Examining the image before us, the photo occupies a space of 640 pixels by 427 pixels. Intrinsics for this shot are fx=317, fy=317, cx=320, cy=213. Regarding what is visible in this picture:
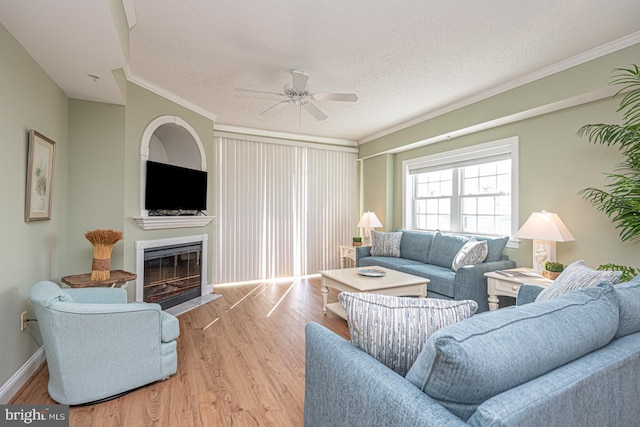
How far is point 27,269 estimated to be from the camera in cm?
230

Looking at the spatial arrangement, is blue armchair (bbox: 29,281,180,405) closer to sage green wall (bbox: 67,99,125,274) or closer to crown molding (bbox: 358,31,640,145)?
sage green wall (bbox: 67,99,125,274)

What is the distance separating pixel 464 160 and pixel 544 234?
1.73 meters

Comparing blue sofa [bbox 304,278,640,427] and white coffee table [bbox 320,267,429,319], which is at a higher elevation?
blue sofa [bbox 304,278,640,427]

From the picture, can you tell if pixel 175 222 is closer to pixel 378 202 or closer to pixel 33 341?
pixel 33 341

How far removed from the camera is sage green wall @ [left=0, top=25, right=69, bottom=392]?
6.46 feet

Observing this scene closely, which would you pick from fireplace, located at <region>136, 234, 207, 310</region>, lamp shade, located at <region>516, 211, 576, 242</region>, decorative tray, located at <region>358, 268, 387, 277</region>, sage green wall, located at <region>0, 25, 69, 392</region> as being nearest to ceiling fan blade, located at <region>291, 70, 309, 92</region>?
sage green wall, located at <region>0, 25, 69, 392</region>

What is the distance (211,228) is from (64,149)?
204 centimetres

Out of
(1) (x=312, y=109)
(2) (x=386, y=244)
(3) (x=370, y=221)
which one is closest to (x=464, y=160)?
(2) (x=386, y=244)

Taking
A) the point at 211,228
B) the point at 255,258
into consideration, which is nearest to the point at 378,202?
the point at 255,258

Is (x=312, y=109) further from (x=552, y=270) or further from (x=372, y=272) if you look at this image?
(x=552, y=270)

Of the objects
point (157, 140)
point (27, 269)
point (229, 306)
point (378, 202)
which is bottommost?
point (229, 306)

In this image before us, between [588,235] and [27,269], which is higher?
[588,235]

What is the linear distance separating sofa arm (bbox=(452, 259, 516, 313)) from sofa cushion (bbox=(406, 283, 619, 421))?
2.32 meters

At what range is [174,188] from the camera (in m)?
3.87
